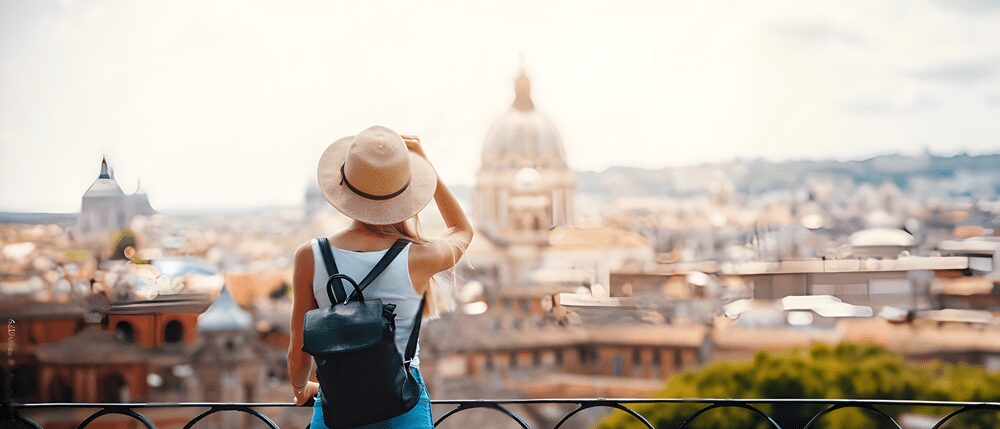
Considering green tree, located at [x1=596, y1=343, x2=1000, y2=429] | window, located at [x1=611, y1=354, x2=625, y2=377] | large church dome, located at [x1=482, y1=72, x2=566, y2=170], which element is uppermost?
large church dome, located at [x1=482, y1=72, x2=566, y2=170]

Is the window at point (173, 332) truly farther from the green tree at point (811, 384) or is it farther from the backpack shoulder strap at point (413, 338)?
the backpack shoulder strap at point (413, 338)

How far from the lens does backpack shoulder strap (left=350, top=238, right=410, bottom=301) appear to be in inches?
31.6

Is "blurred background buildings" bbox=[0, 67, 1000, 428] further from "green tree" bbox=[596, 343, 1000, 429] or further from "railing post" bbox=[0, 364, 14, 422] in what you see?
"railing post" bbox=[0, 364, 14, 422]

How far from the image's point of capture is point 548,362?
21.4 meters

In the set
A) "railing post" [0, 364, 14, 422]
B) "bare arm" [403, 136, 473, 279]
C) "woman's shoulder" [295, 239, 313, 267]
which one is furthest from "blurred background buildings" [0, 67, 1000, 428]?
"woman's shoulder" [295, 239, 313, 267]

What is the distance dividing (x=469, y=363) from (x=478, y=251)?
796 cm

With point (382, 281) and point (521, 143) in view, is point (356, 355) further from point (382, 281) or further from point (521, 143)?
point (521, 143)

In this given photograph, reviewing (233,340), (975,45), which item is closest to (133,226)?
(233,340)

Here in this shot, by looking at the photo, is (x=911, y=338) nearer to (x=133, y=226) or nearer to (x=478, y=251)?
(x=478, y=251)

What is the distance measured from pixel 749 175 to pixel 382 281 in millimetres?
32191

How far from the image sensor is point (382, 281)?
0.82 m

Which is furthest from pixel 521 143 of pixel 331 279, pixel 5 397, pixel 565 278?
pixel 331 279

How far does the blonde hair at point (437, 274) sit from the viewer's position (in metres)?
0.86

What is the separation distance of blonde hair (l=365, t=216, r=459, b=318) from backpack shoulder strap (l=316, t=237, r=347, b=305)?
48 mm
